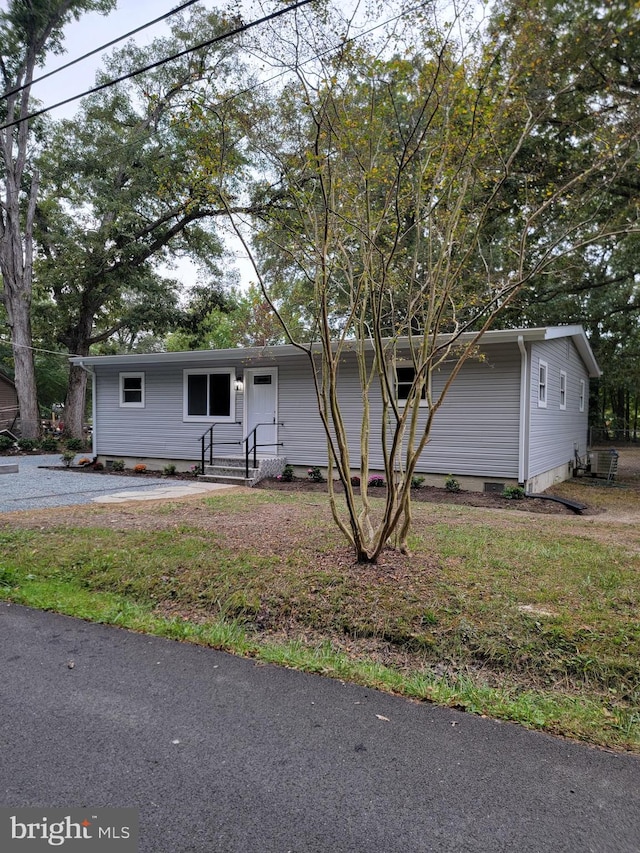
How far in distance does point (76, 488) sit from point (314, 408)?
4.92 meters

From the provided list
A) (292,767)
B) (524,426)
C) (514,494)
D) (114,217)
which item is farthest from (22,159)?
(292,767)

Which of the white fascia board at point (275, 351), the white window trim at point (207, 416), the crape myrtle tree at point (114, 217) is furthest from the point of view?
the crape myrtle tree at point (114, 217)

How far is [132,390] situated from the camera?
13.7 meters

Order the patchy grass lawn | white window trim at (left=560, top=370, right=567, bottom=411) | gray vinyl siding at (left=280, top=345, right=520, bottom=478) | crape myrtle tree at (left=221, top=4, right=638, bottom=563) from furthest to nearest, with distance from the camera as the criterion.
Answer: white window trim at (left=560, top=370, right=567, bottom=411), gray vinyl siding at (left=280, top=345, right=520, bottom=478), crape myrtle tree at (left=221, top=4, right=638, bottom=563), the patchy grass lawn

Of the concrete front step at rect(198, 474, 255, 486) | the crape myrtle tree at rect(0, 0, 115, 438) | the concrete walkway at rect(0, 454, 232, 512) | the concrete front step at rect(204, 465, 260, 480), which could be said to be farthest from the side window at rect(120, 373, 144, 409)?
the crape myrtle tree at rect(0, 0, 115, 438)

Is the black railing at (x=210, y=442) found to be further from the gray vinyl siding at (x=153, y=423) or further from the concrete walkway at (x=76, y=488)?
the concrete walkway at (x=76, y=488)

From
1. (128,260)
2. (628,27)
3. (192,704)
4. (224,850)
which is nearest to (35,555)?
(192,704)

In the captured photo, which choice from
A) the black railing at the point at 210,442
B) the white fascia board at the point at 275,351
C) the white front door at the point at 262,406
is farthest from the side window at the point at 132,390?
the white front door at the point at 262,406

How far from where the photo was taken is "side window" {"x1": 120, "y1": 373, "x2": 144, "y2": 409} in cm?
1350

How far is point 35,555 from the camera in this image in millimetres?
4910

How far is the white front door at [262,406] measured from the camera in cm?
1191

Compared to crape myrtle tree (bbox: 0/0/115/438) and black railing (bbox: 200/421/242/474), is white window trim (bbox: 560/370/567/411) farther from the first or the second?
crape myrtle tree (bbox: 0/0/115/438)

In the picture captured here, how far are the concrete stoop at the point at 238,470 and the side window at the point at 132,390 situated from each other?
3.20 m

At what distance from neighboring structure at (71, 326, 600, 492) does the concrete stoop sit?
10 cm
